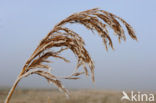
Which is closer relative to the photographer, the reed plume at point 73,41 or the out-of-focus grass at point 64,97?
the reed plume at point 73,41

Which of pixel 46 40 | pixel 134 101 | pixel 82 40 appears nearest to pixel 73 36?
pixel 82 40

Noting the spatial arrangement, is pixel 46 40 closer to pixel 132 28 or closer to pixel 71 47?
pixel 71 47

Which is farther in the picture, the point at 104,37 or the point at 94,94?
the point at 94,94

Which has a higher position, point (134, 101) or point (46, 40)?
point (46, 40)

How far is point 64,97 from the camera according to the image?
825 centimetres

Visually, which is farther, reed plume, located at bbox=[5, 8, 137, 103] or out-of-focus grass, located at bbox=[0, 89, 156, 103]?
out-of-focus grass, located at bbox=[0, 89, 156, 103]

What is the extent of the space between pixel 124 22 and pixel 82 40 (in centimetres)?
60

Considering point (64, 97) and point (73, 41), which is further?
point (64, 97)

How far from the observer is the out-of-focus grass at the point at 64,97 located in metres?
8.06

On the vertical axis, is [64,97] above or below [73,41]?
below

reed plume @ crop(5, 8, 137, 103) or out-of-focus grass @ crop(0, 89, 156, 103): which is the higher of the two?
→ reed plume @ crop(5, 8, 137, 103)

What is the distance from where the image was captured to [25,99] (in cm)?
810

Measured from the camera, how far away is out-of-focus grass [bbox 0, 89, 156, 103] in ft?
26.5

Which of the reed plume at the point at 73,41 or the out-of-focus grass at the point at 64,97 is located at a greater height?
the reed plume at the point at 73,41
